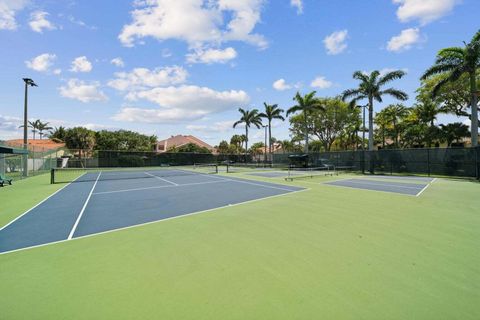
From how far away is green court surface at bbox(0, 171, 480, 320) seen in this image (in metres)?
2.83

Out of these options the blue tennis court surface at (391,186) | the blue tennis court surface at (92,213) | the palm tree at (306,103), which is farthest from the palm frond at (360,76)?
the blue tennis court surface at (92,213)

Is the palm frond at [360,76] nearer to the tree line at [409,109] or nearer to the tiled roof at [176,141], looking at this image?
the tree line at [409,109]

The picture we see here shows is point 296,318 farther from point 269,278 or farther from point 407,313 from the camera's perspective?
point 407,313

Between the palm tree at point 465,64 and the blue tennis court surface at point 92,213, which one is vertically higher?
the palm tree at point 465,64

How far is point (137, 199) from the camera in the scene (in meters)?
10.0

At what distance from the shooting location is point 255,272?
12.2 feet

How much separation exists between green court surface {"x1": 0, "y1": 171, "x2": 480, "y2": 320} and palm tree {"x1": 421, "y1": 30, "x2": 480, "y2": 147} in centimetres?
1843

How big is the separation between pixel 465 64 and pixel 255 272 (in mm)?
25245

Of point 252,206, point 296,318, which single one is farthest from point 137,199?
point 296,318

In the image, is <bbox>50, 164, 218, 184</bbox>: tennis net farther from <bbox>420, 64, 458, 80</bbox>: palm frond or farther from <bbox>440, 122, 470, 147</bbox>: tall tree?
<bbox>440, 122, 470, 147</bbox>: tall tree

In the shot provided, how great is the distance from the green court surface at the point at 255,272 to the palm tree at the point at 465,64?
18427 millimetres

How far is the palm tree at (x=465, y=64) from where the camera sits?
18.6 meters

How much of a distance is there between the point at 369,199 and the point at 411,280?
22.8 feet

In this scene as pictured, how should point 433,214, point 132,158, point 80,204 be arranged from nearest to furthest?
1. point 433,214
2. point 80,204
3. point 132,158
